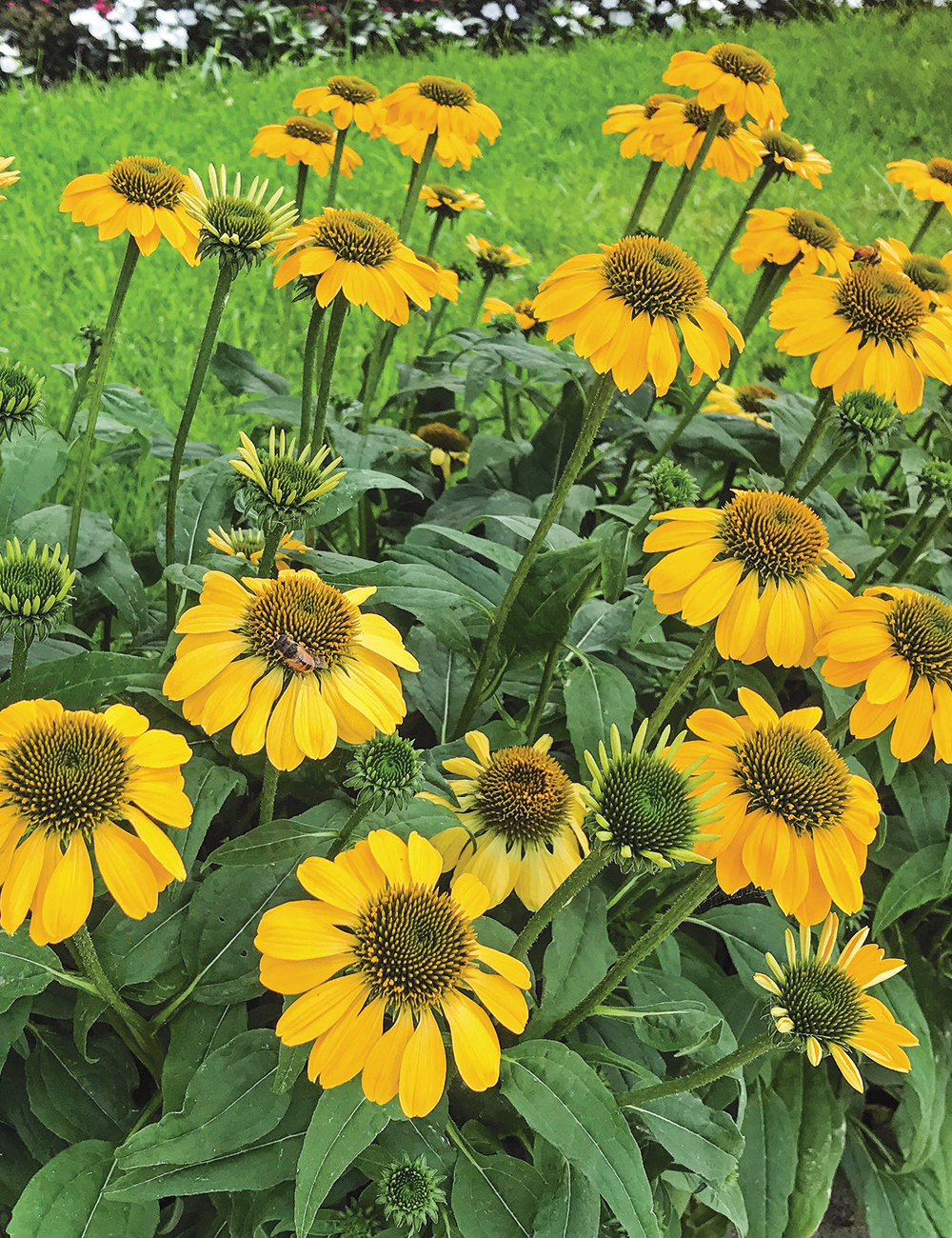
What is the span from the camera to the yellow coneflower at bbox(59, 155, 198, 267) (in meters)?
1.30

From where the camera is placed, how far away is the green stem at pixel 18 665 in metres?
1.02

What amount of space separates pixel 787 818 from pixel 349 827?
1.34 ft

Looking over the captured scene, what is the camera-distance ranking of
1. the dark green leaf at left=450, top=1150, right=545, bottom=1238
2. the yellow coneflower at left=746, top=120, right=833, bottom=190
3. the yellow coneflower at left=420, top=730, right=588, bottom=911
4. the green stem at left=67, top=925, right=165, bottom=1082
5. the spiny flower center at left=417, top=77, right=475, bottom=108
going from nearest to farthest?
1. the green stem at left=67, top=925, right=165, bottom=1082
2. the dark green leaf at left=450, top=1150, right=545, bottom=1238
3. the yellow coneflower at left=420, top=730, right=588, bottom=911
4. the spiny flower center at left=417, top=77, right=475, bottom=108
5. the yellow coneflower at left=746, top=120, right=833, bottom=190

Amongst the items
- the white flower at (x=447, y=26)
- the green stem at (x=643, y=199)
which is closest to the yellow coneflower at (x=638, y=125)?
the green stem at (x=643, y=199)

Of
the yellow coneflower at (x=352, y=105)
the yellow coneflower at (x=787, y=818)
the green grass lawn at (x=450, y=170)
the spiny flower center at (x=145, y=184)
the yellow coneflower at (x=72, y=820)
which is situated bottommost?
the green grass lawn at (x=450, y=170)

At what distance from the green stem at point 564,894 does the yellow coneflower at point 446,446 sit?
1.13m

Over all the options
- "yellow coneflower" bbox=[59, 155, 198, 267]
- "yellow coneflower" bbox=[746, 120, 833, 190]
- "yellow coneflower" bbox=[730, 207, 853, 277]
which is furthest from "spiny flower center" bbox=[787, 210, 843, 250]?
"yellow coneflower" bbox=[59, 155, 198, 267]

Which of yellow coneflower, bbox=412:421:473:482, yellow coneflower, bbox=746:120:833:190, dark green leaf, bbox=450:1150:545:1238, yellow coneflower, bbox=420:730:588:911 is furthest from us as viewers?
yellow coneflower, bbox=412:421:473:482

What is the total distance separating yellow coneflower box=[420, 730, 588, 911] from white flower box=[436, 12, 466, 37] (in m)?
5.30

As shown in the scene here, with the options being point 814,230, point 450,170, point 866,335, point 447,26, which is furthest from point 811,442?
point 447,26

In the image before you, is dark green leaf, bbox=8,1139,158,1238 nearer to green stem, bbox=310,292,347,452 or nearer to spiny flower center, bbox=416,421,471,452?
green stem, bbox=310,292,347,452

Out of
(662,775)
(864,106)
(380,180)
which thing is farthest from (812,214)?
(864,106)

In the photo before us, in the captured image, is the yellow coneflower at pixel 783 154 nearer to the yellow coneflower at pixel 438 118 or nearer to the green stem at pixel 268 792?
the yellow coneflower at pixel 438 118

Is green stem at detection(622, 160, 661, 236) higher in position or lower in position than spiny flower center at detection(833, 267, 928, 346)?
lower
